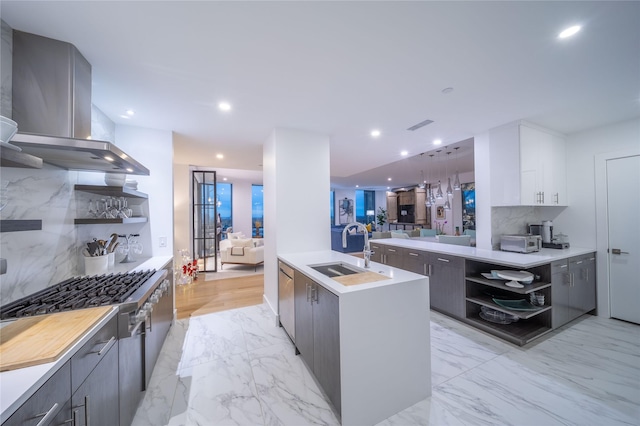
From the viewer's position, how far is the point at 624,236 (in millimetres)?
2850

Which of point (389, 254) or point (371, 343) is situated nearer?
point (371, 343)

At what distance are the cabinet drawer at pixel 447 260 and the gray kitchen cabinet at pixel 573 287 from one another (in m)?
0.91

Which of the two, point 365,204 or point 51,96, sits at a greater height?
point 51,96

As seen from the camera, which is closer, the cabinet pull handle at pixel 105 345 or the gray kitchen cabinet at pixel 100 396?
the gray kitchen cabinet at pixel 100 396

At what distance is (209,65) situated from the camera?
1.73 m

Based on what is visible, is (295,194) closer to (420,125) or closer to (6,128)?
(420,125)

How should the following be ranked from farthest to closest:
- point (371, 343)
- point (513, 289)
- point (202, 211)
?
point (202, 211) < point (513, 289) < point (371, 343)

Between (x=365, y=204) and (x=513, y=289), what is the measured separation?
414 inches

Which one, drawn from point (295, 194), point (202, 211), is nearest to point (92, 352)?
point (295, 194)

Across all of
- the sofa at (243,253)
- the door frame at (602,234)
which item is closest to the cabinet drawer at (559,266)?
the door frame at (602,234)

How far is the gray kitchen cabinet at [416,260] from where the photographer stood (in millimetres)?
3322

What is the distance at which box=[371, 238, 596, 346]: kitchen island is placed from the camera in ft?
8.23

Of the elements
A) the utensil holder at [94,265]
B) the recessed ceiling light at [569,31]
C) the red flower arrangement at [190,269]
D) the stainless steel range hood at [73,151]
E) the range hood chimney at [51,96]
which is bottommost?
the red flower arrangement at [190,269]

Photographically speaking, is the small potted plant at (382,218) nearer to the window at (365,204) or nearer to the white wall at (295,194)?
Answer: the window at (365,204)
